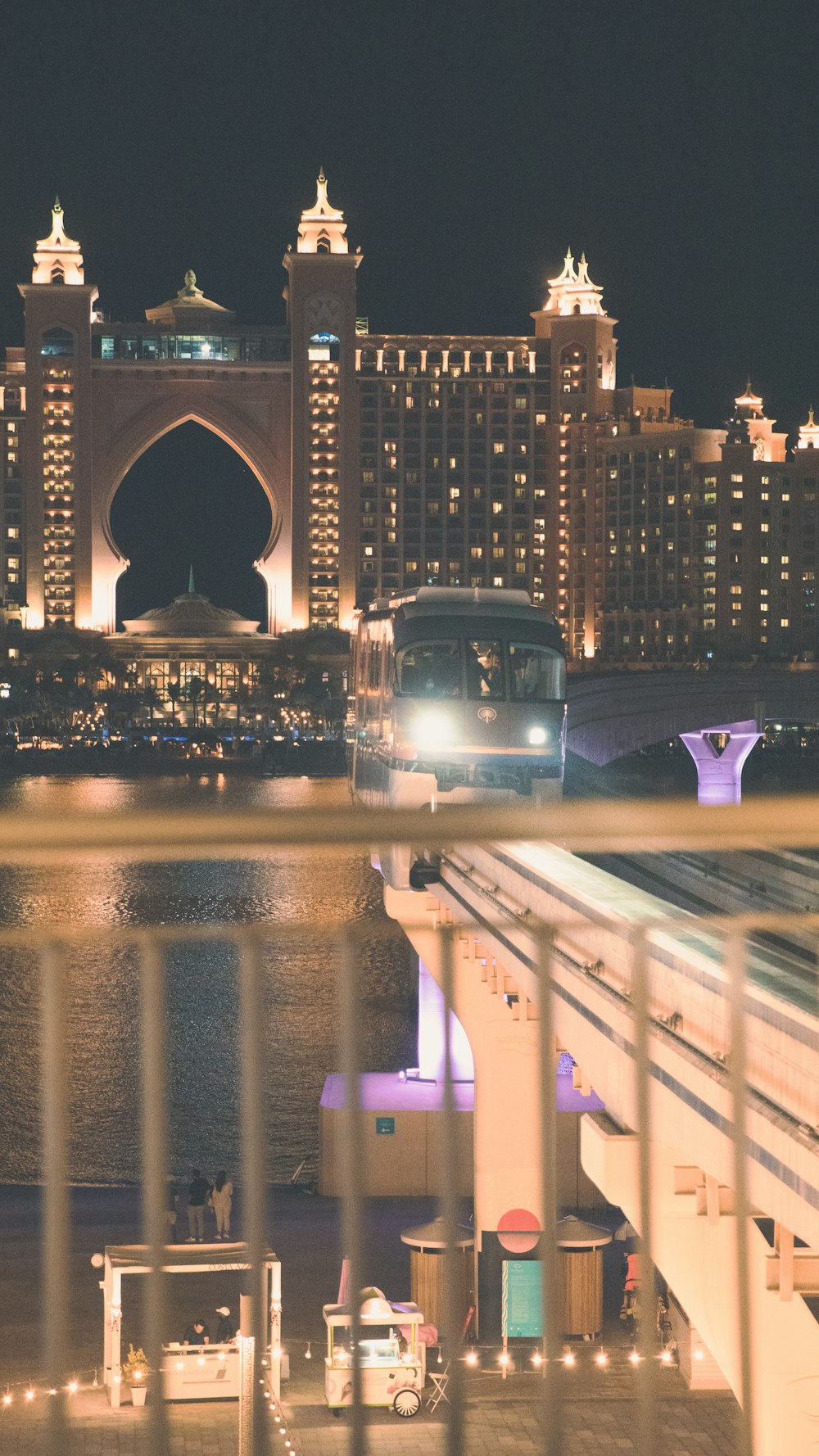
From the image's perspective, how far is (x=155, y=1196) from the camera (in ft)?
11.2

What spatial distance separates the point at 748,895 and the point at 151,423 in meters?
121

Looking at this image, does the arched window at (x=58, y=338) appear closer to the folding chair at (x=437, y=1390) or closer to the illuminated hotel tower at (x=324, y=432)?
the illuminated hotel tower at (x=324, y=432)

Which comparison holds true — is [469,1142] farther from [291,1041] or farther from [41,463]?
[41,463]

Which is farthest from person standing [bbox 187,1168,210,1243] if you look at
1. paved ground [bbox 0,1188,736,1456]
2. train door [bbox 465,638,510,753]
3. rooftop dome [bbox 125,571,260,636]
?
rooftop dome [bbox 125,571,260,636]

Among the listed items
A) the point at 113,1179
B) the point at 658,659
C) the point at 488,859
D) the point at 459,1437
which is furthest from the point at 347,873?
the point at 658,659

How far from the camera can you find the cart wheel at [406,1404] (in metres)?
10.4

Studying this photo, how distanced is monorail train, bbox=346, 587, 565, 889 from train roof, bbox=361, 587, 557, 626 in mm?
18

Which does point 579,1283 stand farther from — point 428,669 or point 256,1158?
point 256,1158

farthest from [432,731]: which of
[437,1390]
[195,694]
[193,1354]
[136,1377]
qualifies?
[195,694]

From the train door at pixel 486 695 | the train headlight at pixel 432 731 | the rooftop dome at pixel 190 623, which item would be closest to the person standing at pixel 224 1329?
the train headlight at pixel 432 731

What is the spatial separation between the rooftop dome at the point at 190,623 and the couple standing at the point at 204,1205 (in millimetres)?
111375

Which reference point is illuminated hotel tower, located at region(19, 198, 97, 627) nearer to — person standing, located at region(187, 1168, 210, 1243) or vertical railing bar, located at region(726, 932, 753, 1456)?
person standing, located at region(187, 1168, 210, 1243)

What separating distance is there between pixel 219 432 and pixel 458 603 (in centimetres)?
11595

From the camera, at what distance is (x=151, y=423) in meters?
132
